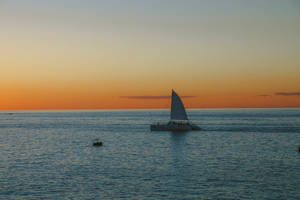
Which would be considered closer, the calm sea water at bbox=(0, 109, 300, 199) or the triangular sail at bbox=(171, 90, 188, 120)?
the calm sea water at bbox=(0, 109, 300, 199)

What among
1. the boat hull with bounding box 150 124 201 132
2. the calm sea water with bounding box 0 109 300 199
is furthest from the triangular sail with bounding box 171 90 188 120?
the calm sea water with bounding box 0 109 300 199

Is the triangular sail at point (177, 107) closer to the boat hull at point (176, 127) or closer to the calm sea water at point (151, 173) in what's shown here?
the boat hull at point (176, 127)

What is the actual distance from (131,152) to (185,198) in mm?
31834

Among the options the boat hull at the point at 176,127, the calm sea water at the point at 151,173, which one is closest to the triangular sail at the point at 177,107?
the boat hull at the point at 176,127

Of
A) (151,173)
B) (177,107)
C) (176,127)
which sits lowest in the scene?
(151,173)

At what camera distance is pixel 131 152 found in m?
65.1

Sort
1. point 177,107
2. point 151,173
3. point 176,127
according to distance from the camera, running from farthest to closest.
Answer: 1. point 176,127
2. point 177,107
3. point 151,173

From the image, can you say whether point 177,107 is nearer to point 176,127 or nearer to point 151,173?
point 176,127

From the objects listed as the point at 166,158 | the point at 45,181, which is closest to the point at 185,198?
the point at 45,181

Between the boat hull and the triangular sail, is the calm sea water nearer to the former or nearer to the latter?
the triangular sail

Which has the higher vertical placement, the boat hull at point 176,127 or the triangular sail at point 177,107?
the triangular sail at point 177,107

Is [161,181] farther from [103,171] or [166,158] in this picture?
[166,158]

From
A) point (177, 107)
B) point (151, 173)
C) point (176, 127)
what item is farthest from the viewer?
point (176, 127)

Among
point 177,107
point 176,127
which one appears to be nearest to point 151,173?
point 177,107
